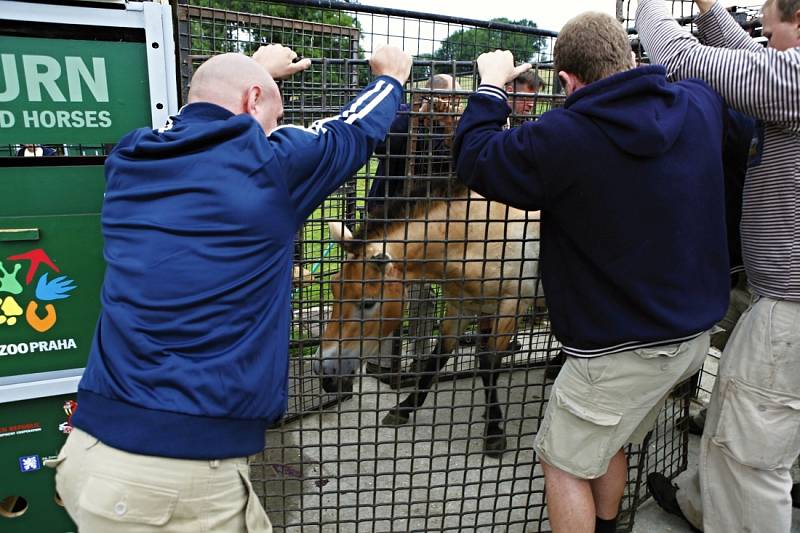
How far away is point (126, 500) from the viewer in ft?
5.30

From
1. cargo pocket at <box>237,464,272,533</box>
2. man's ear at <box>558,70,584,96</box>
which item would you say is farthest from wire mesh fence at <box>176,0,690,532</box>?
cargo pocket at <box>237,464,272,533</box>

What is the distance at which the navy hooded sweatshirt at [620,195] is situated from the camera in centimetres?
193

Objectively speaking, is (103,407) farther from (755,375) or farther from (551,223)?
(755,375)

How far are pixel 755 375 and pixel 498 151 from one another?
142 cm

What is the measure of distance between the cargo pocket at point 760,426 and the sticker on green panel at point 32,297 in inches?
→ 104

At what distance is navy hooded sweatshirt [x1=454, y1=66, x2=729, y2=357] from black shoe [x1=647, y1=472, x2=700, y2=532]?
150cm

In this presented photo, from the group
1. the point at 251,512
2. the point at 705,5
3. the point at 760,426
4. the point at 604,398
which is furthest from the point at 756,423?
the point at 251,512

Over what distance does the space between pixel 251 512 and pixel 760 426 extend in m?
1.99

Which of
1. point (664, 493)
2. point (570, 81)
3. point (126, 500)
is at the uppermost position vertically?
point (570, 81)

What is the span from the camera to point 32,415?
2.29 m

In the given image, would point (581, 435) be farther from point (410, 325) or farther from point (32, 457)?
point (410, 325)

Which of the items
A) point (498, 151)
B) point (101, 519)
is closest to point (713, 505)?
point (498, 151)

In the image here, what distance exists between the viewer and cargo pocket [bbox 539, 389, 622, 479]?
221cm

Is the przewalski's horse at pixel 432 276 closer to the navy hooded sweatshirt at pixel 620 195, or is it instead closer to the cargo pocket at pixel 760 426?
the navy hooded sweatshirt at pixel 620 195
